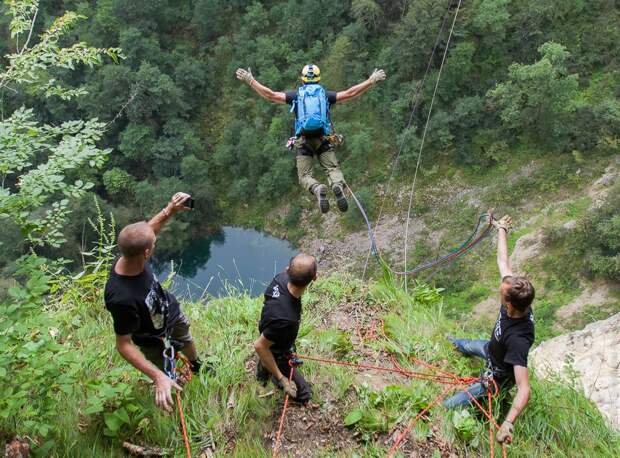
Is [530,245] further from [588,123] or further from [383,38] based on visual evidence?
[383,38]

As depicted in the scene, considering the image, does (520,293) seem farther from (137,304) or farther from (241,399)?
(137,304)

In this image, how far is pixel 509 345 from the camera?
3324 mm

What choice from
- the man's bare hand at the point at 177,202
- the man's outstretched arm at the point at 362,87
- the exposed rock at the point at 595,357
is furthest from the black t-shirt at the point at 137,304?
the exposed rock at the point at 595,357

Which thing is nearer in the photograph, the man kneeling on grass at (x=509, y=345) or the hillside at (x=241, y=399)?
the hillside at (x=241, y=399)

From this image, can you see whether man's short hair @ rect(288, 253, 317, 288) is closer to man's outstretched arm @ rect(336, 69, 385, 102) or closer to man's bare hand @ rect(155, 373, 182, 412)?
man's bare hand @ rect(155, 373, 182, 412)

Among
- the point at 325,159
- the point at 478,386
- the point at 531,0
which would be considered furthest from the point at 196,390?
the point at 531,0

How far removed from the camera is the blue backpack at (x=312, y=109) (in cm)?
578

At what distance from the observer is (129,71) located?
104 feet

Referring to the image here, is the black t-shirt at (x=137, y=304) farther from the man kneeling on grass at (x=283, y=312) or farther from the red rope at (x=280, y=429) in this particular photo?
the red rope at (x=280, y=429)

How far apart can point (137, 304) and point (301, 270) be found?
952mm

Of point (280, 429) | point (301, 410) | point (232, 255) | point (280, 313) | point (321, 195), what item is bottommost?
point (232, 255)

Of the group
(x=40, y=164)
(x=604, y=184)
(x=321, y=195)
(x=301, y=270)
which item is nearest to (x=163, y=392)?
(x=301, y=270)

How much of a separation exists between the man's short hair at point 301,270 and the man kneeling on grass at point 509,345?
137 centimetres

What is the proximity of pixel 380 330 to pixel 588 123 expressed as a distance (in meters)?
24.2
